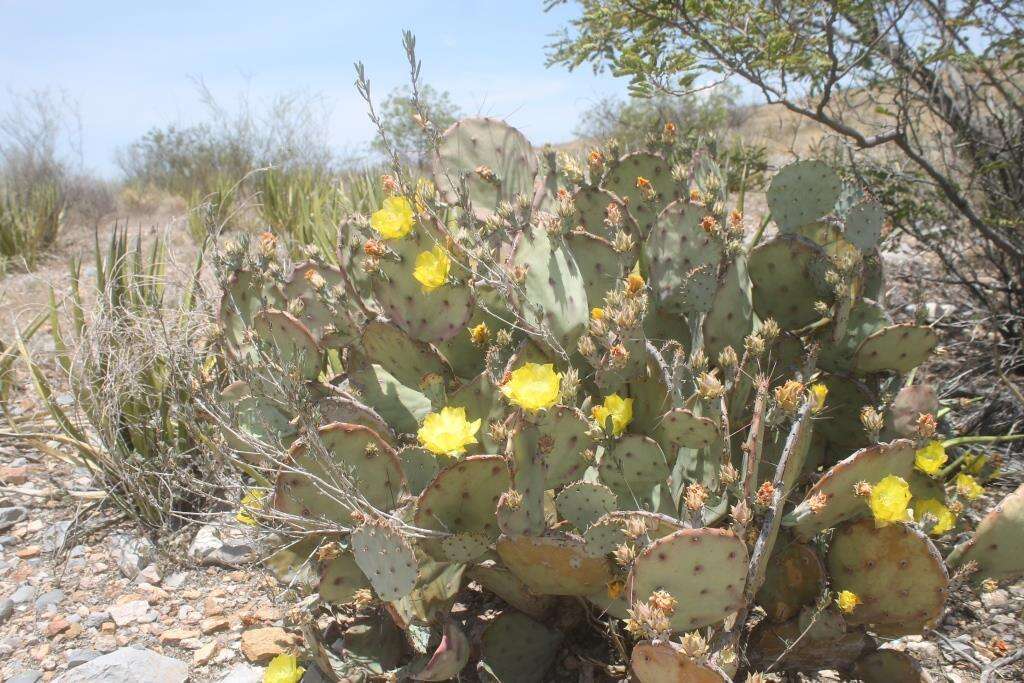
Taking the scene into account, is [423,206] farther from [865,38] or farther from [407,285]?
[865,38]

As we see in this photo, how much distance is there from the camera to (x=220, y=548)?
97.8 inches

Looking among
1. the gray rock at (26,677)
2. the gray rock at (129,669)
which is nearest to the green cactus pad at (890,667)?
the gray rock at (129,669)

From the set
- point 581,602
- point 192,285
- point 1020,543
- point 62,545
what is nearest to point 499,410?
point 581,602

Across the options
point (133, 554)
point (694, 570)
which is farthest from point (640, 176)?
point (133, 554)

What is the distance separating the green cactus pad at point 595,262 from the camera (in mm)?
1895

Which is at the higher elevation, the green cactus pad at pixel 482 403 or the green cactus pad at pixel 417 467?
the green cactus pad at pixel 482 403

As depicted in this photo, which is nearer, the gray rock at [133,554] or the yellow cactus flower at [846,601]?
the yellow cactus flower at [846,601]

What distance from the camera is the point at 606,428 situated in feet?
5.29

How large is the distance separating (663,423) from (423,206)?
0.75 metres

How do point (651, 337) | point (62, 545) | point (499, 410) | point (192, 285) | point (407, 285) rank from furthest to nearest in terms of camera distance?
point (192, 285), point (62, 545), point (651, 337), point (407, 285), point (499, 410)

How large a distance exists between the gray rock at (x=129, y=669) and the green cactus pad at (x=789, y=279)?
72.6 inches

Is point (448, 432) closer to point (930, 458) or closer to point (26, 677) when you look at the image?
point (930, 458)

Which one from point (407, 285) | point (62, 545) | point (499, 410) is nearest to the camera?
point (499, 410)

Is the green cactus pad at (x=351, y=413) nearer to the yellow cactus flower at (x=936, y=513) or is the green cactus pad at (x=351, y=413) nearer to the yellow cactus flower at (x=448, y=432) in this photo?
the yellow cactus flower at (x=448, y=432)
